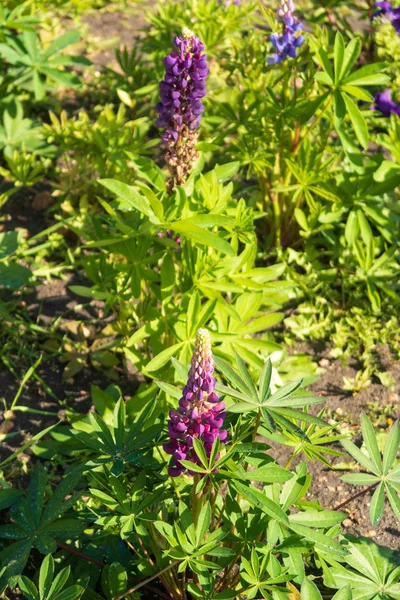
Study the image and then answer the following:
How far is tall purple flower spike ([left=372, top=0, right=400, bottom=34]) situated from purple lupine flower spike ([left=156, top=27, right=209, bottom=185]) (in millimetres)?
1629

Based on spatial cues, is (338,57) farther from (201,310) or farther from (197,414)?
(197,414)

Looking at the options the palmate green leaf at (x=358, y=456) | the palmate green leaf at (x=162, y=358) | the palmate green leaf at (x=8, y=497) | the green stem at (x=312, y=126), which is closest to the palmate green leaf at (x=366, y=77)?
the green stem at (x=312, y=126)

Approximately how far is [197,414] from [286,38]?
68.4 inches

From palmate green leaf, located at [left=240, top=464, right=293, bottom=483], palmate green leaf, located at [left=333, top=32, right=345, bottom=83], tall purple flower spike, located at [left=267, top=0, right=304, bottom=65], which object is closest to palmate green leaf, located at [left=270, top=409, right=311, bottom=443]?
palmate green leaf, located at [left=240, top=464, right=293, bottom=483]

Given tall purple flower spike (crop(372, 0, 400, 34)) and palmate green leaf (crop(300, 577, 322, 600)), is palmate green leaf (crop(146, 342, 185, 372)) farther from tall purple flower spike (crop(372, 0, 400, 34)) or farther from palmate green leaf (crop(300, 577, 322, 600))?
tall purple flower spike (crop(372, 0, 400, 34))

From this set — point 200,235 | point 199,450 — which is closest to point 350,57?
point 200,235

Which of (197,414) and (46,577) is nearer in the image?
(197,414)

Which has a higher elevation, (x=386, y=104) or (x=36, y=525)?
(x=386, y=104)

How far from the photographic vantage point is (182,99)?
94.0 inches

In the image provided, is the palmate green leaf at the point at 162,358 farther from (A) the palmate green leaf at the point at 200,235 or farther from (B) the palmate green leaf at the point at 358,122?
(B) the palmate green leaf at the point at 358,122

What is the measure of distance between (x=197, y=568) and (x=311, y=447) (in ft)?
1.40

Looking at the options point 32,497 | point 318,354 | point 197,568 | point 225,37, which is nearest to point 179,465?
point 197,568

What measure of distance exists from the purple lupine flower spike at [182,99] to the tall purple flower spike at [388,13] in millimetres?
1629

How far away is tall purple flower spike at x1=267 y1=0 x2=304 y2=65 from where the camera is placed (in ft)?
9.52
